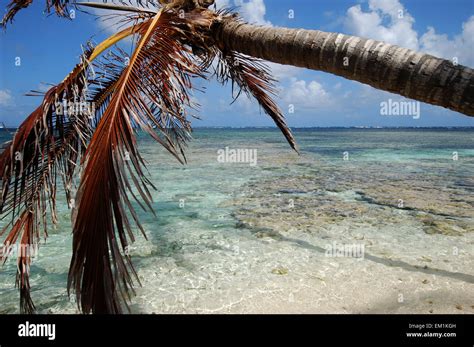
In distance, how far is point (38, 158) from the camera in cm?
311

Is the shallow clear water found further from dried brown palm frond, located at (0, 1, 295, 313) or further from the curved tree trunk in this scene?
the curved tree trunk

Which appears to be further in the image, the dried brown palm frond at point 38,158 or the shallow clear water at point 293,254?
the shallow clear water at point 293,254

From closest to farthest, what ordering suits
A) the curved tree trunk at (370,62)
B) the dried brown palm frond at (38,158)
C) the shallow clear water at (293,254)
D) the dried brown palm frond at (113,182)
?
1. the curved tree trunk at (370,62)
2. the dried brown palm frond at (113,182)
3. the dried brown palm frond at (38,158)
4. the shallow clear water at (293,254)

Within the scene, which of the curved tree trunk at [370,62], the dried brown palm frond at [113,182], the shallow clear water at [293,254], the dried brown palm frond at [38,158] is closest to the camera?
the curved tree trunk at [370,62]

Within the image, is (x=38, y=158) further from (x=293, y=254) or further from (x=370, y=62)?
(x=293, y=254)

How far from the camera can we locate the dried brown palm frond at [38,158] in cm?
282

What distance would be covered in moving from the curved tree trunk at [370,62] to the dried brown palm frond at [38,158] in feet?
5.59

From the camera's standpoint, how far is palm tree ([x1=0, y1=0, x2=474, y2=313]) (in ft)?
7.06

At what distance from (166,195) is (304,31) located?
8.42 metres

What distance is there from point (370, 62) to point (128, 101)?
5.88 feet

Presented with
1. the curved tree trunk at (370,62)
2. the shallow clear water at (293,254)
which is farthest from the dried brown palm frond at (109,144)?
the shallow clear water at (293,254)

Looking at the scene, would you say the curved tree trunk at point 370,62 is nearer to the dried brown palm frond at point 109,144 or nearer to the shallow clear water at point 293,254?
the dried brown palm frond at point 109,144

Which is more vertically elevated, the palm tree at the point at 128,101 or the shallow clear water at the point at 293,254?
the palm tree at the point at 128,101
